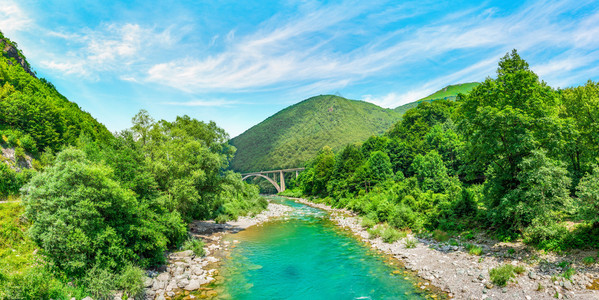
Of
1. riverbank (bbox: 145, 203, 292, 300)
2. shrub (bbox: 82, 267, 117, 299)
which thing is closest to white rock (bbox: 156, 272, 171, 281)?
riverbank (bbox: 145, 203, 292, 300)

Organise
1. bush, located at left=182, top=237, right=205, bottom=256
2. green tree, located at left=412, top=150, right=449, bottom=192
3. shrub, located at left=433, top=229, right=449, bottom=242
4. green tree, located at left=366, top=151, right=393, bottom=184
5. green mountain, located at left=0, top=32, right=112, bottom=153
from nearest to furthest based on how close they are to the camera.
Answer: bush, located at left=182, top=237, right=205, bottom=256
shrub, located at left=433, top=229, right=449, bottom=242
green mountain, located at left=0, top=32, right=112, bottom=153
green tree, located at left=412, top=150, right=449, bottom=192
green tree, located at left=366, top=151, right=393, bottom=184

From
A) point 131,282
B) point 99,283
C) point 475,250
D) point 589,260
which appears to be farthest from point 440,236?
point 99,283

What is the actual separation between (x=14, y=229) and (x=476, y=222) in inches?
1200

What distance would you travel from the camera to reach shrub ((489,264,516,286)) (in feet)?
40.2

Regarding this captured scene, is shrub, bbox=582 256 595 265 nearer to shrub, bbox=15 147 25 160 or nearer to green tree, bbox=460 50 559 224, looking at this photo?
green tree, bbox=460 50 559 224

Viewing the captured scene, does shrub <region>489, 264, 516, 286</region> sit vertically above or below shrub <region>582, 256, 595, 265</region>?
below

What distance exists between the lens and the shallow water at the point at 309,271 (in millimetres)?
13930

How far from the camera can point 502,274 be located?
12.4 metres

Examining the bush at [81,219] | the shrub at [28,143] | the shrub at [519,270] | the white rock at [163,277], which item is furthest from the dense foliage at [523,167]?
the shrub at [28,143]

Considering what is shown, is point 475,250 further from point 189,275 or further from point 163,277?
point 163,277

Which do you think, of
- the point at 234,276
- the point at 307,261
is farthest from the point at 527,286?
the point at 234,276

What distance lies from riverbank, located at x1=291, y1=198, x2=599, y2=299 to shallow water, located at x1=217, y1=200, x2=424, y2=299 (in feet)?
5.99

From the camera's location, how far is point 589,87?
877 inches

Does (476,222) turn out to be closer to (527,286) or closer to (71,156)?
(527,286)
